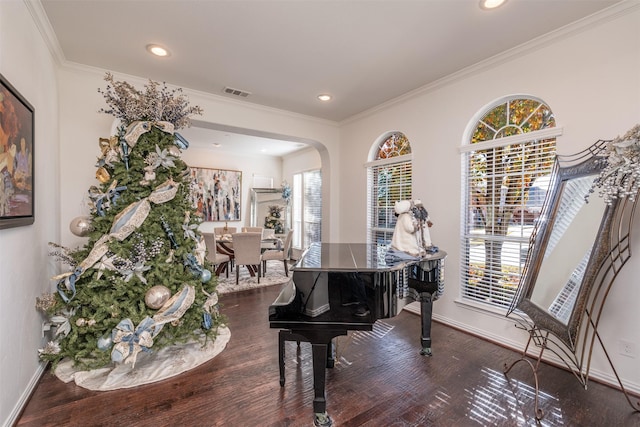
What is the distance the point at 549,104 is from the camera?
2.66 m

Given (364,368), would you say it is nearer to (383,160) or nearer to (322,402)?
(322,402)

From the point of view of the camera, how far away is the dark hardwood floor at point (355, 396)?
6.24 feet

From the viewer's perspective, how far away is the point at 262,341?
303 cm

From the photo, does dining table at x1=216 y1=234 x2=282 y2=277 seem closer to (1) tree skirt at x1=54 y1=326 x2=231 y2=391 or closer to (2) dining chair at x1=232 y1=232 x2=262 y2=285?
(2) dining chair at x1=232 y1=232 x2=262 y2=285

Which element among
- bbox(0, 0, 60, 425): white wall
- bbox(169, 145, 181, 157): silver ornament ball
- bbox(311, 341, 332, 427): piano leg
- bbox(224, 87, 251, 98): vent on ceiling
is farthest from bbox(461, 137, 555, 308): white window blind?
bbox(0, 0, 60, 425): white wall

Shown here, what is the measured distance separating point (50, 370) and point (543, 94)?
201 inches

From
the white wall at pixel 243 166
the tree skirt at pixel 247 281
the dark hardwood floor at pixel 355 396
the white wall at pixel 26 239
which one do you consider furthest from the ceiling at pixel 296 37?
the white wall at pixel 243 166

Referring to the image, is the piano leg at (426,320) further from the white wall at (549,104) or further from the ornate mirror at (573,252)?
the ornate mirror at (573,252)

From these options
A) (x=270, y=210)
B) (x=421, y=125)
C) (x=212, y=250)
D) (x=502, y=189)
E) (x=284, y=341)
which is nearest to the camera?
(x=284, y=341)

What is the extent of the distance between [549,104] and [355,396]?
311cm

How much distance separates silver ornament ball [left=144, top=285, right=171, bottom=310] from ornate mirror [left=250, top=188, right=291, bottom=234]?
5490 mm

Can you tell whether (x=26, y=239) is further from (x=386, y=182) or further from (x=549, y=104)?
(x=549, y=104)

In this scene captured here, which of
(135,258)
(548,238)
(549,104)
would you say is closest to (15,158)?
(135,258)

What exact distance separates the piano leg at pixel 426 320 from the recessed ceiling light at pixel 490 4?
7.89 feet
